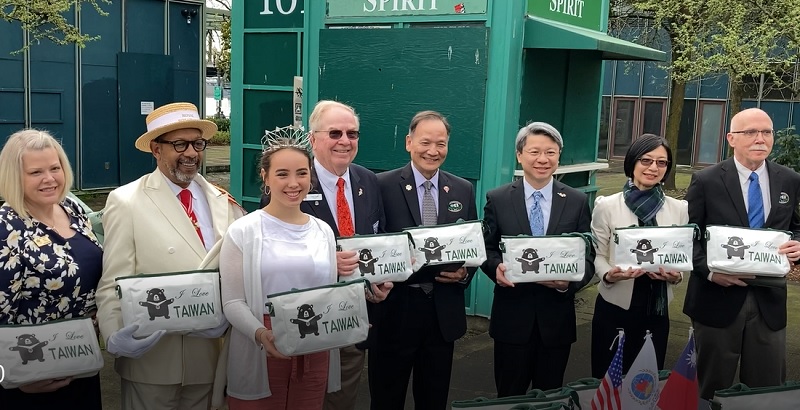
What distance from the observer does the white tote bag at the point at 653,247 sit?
3.86 metres

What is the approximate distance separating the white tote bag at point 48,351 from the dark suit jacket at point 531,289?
1979 millimetres

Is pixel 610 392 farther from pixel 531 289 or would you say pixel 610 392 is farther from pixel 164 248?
pixel 164 248

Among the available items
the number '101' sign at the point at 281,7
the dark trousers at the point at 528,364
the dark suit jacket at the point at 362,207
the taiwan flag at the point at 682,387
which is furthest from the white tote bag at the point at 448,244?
the number '101' sign at the point at 281,7

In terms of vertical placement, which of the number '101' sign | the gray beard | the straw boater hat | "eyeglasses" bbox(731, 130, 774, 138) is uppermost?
the number '101' sign

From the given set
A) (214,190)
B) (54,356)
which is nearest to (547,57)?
(214,190)

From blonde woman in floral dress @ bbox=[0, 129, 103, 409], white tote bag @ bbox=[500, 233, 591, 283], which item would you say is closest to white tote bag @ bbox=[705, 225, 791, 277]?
white tote bag @ bbox=[500, 233, 591, 283]

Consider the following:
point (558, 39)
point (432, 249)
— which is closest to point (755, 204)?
point (432, 249)

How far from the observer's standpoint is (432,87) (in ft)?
22.1

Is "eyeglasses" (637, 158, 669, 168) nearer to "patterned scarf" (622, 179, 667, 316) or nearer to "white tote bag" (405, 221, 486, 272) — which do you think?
"patterned scarf" (622, 179, 667, 316)

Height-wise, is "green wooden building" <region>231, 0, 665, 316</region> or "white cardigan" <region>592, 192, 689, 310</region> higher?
"green wooden building" <region>231, 0, 665, 316</region>

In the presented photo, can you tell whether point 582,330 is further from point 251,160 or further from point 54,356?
point 54,356

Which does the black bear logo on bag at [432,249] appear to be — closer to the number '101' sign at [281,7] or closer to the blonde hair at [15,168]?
the blonde hair at [15,168]

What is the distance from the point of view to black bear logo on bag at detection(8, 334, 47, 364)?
2.92m

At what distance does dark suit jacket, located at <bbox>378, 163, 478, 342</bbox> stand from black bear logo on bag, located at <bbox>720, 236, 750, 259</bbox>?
1.35 m
